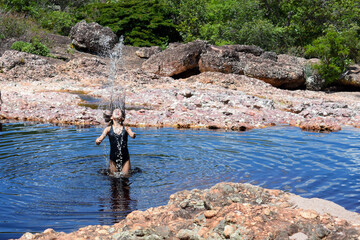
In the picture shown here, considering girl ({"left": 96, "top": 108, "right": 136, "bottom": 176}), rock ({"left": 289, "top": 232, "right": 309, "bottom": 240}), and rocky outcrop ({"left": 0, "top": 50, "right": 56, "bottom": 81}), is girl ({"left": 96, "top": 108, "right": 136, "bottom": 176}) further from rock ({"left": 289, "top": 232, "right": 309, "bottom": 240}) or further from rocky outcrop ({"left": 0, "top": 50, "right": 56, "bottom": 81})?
rocky outcrop ({"left": 0, "top": 50, "right": 56, "bottom": 81})

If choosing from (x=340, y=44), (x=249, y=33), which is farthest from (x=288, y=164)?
(x=249, y=33)

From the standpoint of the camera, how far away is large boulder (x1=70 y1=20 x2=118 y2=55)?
25.8 meters

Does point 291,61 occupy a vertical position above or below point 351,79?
above

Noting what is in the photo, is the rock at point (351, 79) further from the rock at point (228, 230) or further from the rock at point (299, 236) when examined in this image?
the rock at point (228, 230)

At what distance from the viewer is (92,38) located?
84.7ft

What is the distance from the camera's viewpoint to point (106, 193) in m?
6.03

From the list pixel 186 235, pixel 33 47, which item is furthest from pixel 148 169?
pixel 33 47

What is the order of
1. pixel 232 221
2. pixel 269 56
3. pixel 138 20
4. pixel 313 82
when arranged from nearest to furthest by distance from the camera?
1. pixel 232 221
2. pixel 313 82
3. pixel 269 56
4. pixel 138 20

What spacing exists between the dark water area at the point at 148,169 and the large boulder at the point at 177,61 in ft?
35.7

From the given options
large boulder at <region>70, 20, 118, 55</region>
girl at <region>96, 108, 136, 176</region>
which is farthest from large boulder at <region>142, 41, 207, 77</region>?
girl at <region>96, 108, 136, 176</region>

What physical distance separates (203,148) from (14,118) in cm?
693

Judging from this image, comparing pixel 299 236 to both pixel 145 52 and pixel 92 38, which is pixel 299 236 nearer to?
pixel 145 52

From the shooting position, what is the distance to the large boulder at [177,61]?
2184 centimetres

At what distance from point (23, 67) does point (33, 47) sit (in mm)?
3158
